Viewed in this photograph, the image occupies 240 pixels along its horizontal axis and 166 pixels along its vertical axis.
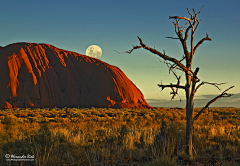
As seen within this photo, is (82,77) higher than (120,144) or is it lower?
higher

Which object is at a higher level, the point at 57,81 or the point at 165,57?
the point at 57,81

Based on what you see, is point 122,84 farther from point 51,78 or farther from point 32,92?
point 32,92

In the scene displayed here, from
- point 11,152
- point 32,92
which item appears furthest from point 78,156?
point 32,92

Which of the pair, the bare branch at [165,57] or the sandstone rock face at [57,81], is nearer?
the bare branch at [165,57]

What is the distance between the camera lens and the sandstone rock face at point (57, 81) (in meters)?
60.0

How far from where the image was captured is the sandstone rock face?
60.0 meters

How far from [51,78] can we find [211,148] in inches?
2516

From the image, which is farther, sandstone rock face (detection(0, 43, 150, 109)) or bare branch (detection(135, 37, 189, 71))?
sandstone rock face (detection(0, 43, 150, 109))

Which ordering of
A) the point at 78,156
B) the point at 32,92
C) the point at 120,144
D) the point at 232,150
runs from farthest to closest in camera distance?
1. the point at 32,92
2. the point at 120,144
3. the point at 232,150
4. the point at 78,156

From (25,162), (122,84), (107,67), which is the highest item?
(107,67)

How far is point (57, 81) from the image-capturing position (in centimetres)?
6738

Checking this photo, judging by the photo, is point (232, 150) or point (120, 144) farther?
point (120, 144)

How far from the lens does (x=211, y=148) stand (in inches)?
353

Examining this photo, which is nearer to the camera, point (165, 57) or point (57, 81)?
point (165, 57)
